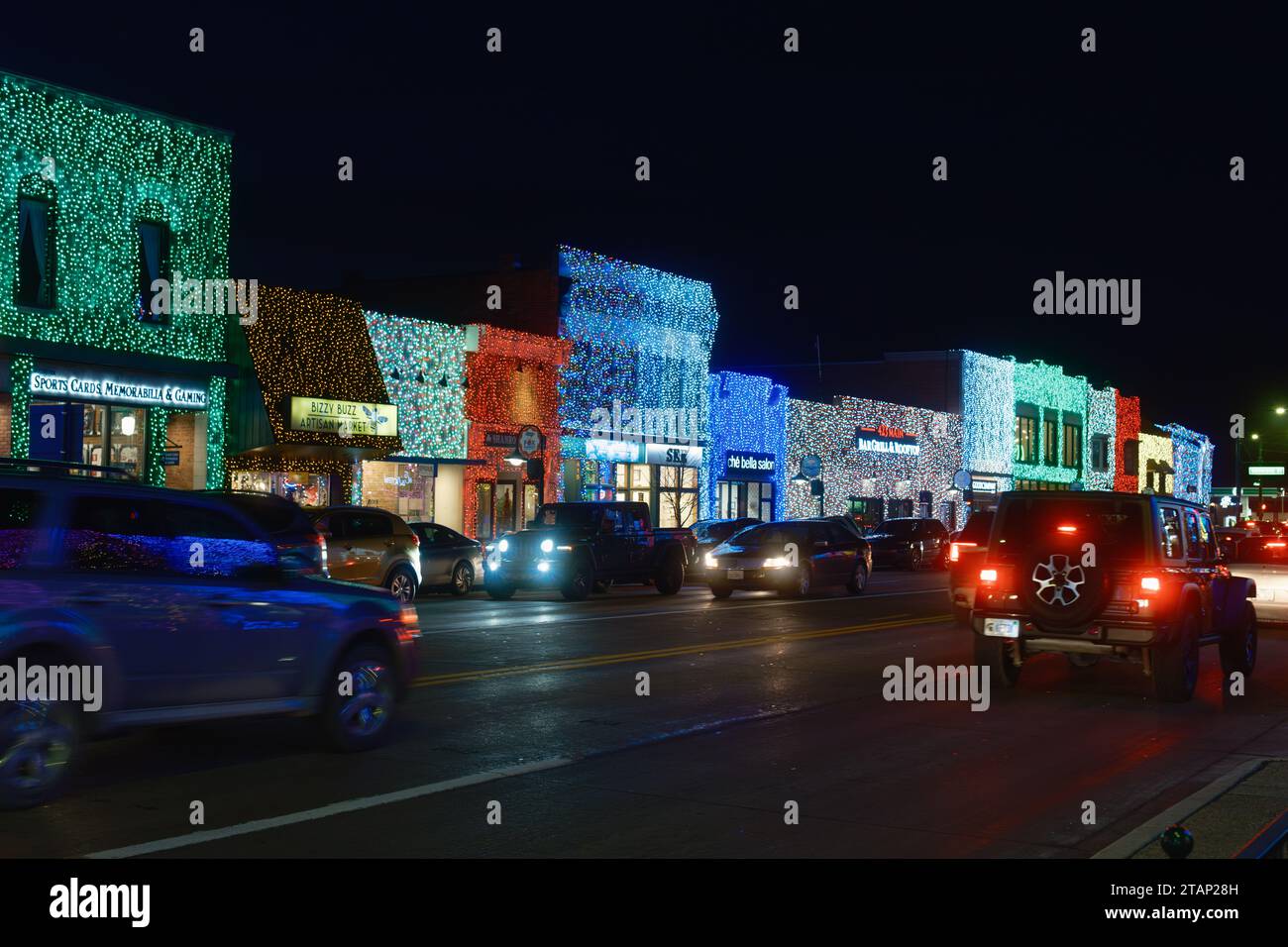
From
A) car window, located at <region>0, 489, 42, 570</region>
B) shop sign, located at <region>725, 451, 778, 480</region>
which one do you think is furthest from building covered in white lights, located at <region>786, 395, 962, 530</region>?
car window, located at <region>0, 489, 42, 570</region>

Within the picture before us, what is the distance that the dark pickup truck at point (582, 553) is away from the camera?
26.4 meters

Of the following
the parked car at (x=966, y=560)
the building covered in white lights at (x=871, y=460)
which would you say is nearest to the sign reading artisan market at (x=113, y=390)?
the parked car at (x=966, y=560)

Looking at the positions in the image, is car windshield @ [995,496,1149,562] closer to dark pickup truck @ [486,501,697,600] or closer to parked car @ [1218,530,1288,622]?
parked car @ [1218,530,1288,622]

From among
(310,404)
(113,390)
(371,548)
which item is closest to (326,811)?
(371,548)

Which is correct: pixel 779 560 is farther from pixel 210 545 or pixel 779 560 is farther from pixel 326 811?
pixel 326 811

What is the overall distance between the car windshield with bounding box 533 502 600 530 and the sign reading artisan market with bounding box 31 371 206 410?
781 cm

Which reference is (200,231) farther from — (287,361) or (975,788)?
(975,788)

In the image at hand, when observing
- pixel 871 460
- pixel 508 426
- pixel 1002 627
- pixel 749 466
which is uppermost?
pixel 508 426

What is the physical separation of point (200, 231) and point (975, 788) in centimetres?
2446

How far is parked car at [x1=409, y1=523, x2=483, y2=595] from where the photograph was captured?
27.1m

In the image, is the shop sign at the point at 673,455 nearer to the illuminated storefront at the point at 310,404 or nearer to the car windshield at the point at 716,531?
the car windshield at the point at 716,531

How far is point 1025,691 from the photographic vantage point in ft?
45.8

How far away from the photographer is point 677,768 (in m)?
9.63

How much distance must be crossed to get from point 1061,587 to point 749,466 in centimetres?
3566
